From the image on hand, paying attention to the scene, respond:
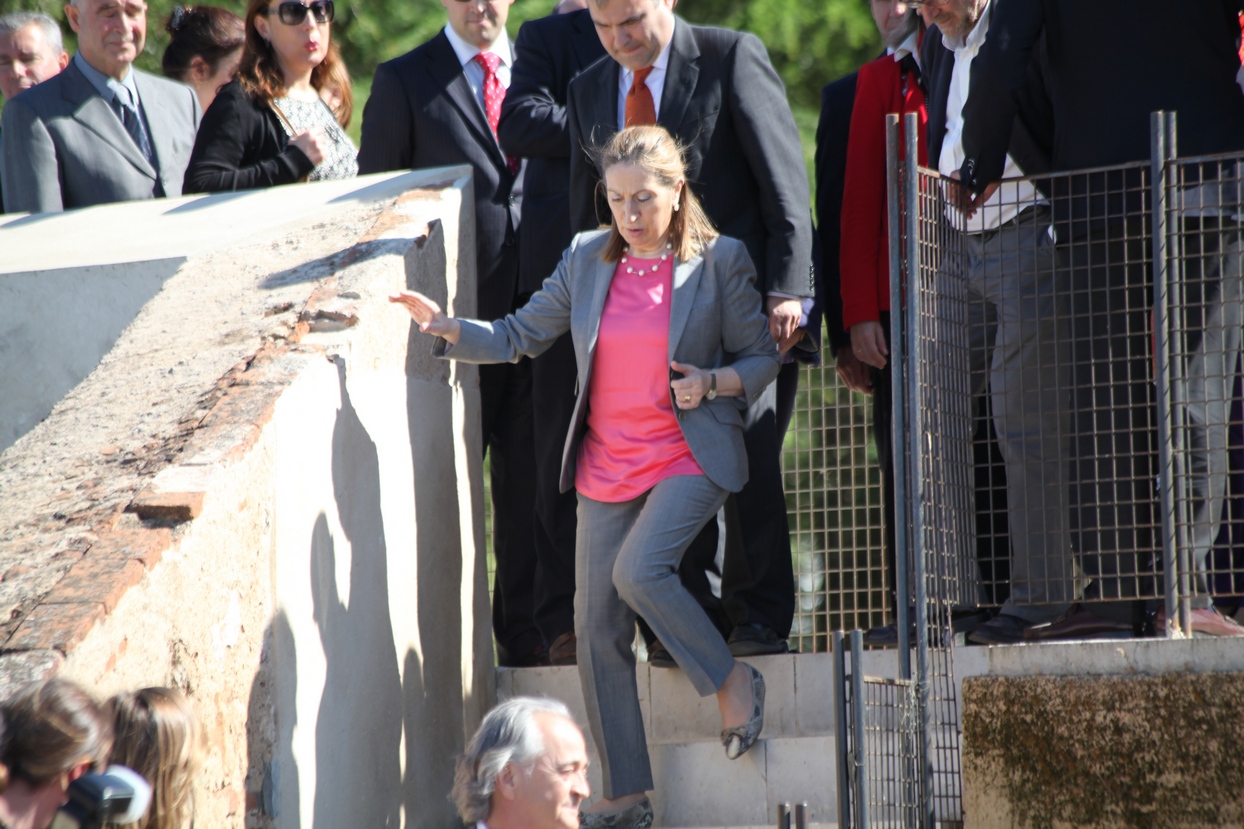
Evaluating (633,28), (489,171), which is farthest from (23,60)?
(633,28)

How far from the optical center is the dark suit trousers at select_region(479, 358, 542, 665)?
5.46 meters

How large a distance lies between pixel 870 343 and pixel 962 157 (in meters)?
0.72

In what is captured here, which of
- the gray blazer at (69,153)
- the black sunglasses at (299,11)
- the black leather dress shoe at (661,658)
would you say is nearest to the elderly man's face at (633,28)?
the black sunglasses at (299,11)

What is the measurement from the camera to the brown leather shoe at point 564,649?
508 centimetres

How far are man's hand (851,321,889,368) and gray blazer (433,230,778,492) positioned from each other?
0.64 m

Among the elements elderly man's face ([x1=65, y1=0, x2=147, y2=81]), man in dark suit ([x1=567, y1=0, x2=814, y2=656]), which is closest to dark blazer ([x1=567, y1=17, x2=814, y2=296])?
man in dark suit ([x1=567, y1=0, x2=814, y2=656])

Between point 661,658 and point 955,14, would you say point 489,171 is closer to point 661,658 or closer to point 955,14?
point 955,14

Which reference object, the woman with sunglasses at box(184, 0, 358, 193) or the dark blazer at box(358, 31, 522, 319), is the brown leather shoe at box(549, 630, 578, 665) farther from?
the woman with sunglasses at box(184, 0, 358, 193)

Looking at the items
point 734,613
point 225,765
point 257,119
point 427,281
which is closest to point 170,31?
point 257,119

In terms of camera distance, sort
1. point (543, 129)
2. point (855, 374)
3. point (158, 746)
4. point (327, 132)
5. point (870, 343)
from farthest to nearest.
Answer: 1. point (327, 132)
2. point (855, 374)
3. point (543, 129)
4. point (870, 343)
5. point (158, 746)

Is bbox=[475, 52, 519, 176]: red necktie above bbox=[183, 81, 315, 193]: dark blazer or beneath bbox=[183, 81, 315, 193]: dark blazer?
above

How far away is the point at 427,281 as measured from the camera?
4895 mm

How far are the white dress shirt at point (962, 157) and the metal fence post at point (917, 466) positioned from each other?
412mm

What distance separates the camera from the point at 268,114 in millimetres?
5840
